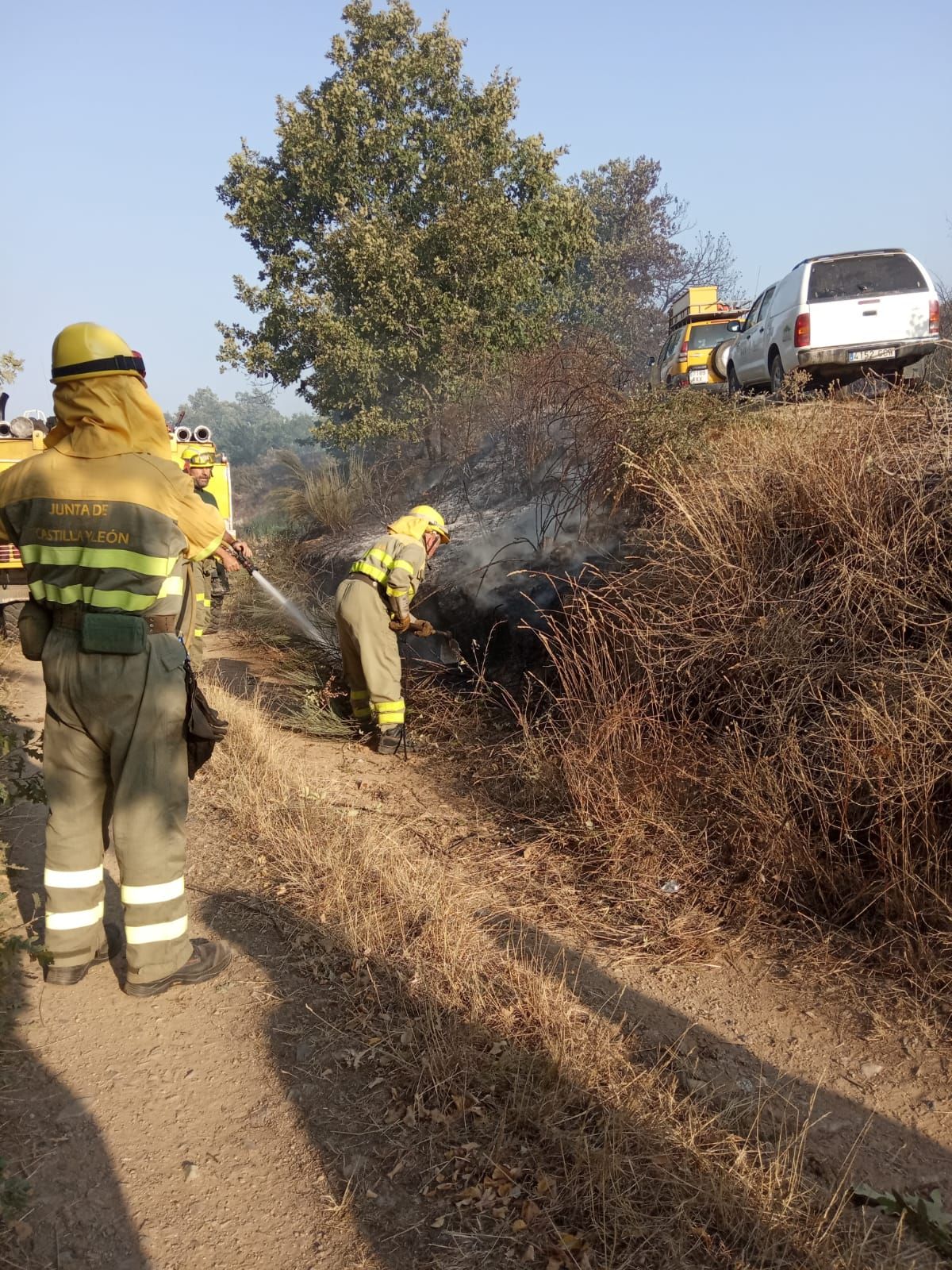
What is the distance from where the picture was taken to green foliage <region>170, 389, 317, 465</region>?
5475 cm

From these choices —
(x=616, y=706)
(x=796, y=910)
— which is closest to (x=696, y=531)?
(x=616, y=706)

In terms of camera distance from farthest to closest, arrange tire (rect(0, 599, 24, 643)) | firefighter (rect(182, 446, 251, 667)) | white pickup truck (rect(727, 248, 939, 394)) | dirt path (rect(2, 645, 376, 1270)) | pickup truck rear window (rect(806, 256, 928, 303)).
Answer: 1. pickup truck rear window (rect(806, 256, 928, 303))
2. white pickup truck (rect(727, 248, 939, 394))
3. tire (rect(0, 599, 24, 643))
4. firefighter (rect(182, 446, 251, 667))
5. dirt path (rect(2, 645, 376, 1270))

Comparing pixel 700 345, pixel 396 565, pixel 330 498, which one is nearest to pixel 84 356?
pixel 396 565

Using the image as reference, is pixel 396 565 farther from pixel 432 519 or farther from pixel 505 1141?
pixel 505 1141

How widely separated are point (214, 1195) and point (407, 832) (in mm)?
2600

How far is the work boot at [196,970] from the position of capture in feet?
10.6

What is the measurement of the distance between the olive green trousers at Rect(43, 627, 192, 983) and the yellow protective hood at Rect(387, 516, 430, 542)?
338cm

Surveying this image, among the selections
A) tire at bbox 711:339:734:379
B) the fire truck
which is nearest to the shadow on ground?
the fire truck

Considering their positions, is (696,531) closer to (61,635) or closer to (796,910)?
(796,910)

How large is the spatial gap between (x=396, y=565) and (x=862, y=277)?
242 inches

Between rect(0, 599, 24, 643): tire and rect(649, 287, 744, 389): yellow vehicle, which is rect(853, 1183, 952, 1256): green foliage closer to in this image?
rect(0, 599, 24, 643): tire

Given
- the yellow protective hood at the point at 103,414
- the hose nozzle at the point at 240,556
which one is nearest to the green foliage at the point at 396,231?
the hose nozzle at the point at 240,556

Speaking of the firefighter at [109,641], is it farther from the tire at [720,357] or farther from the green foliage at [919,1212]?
the tire at [720,357]

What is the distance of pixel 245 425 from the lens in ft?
222
